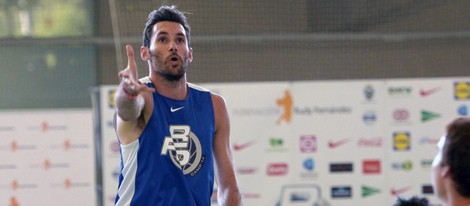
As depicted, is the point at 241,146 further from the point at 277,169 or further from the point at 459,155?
the point at 459,155

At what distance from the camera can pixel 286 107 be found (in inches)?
336

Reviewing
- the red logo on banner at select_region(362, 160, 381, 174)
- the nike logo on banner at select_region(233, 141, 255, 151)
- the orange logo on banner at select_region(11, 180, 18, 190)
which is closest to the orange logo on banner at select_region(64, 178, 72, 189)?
the orange logo on banner at select_region(11, 180, 18, 190)

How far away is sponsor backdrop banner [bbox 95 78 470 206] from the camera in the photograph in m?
8.48

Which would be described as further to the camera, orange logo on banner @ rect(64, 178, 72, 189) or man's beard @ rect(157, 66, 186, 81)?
orange logo on banner @ rect(64, 178, 72, 189)

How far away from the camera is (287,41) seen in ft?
30.2

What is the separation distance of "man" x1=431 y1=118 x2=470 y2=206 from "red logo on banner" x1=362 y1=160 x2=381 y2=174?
6560mm

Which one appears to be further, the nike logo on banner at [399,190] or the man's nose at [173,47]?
the nike logo on banner at [399,190]

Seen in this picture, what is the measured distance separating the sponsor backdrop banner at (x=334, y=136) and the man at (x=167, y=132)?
4619 mm

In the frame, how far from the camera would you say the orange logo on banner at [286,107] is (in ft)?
27.9

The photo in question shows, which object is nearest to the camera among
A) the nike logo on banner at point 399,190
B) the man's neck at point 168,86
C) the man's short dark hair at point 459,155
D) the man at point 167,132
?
the man's short dark hair at point 459,155

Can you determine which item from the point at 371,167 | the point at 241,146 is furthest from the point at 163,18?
the point at 371,167

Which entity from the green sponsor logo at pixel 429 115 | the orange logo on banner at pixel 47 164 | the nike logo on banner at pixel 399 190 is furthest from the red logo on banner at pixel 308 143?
the orange logo on banner at pixel 47 164

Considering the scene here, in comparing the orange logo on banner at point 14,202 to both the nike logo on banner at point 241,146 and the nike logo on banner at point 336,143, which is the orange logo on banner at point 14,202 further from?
the nike logo on banner at point 336,143

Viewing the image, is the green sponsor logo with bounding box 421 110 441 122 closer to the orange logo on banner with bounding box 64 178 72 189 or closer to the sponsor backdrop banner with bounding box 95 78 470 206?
the sponsor backdrop banner with bounding box 95 78 470 206
